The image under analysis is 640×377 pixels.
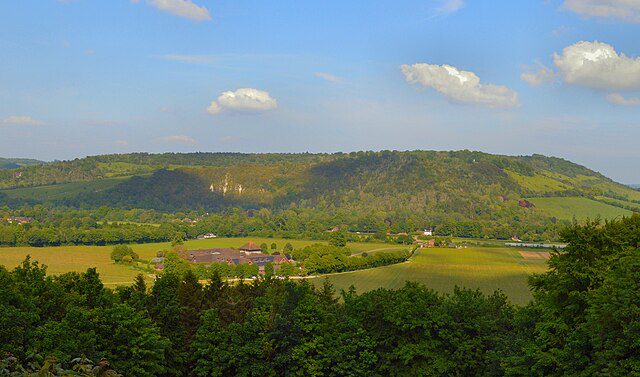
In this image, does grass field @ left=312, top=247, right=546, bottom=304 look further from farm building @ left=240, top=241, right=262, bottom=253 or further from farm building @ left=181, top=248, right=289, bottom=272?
farm building @ left=240, top=241, right=262, bottom=253

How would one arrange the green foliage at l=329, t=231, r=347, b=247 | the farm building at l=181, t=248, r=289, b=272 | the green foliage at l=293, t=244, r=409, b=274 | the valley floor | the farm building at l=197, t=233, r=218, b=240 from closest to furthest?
the valley floor → the green foliage at l=293, t=244, r=409, b=274 → the farm building at l=181, t=248, r=289, b=272 → the green foliage at l=329, t=231, r=347, b=247 → the farm building at l=197, t=233, r=218, b=240

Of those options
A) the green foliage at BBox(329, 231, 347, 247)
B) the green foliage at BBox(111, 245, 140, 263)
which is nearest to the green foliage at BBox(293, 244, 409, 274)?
the green foliage at BBox(329, 231, 347, 247)

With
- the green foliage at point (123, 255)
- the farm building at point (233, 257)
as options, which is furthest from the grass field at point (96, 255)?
the farm building at point (233, 257)

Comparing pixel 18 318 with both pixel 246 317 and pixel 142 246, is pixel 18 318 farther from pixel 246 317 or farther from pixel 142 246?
pixel 142 246

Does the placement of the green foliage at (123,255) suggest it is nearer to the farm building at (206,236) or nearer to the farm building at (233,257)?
the farm building at (233,257)

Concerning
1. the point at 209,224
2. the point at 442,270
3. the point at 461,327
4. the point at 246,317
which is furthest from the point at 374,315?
the point at 209,224

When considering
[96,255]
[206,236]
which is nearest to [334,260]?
[96,255]
